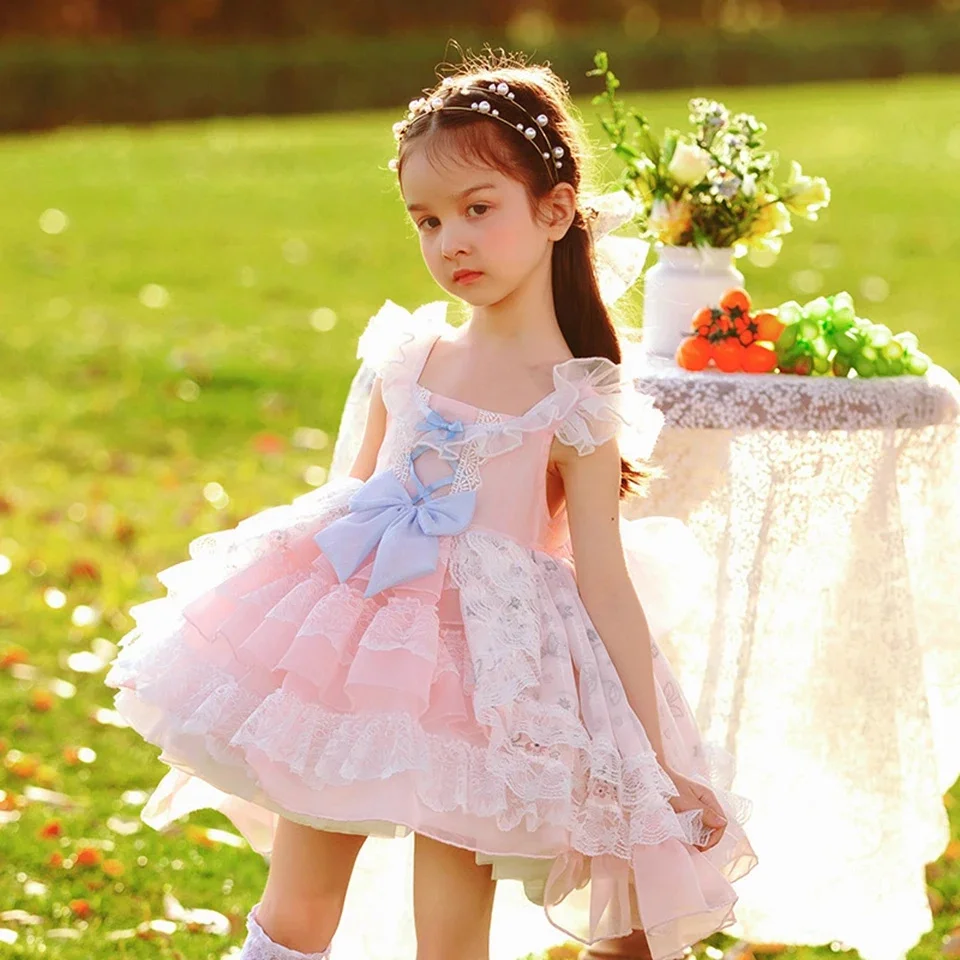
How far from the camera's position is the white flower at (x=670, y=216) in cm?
388

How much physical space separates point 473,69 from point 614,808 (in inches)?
49.5

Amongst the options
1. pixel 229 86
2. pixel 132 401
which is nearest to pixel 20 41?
pixel 229 86

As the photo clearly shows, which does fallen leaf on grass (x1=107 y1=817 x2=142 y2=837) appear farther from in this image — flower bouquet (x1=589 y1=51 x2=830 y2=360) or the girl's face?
the girl's face

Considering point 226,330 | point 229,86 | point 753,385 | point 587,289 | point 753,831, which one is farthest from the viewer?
point 229,86

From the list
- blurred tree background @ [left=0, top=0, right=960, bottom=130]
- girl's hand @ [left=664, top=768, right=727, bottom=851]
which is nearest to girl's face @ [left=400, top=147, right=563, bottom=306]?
girl's hand @ [left=664, top=768, right=727, bottom=851]

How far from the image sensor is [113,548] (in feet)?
21.8

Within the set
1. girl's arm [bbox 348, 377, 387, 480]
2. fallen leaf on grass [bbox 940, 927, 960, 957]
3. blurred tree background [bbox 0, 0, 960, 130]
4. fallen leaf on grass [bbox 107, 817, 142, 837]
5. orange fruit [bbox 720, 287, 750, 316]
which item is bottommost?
fallen leaf on grass [bbox 940, 927, 960, 957]

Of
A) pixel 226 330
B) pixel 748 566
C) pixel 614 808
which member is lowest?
pixel 614 808

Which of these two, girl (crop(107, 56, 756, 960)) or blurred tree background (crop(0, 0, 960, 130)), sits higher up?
blurred tree background (crop(0, 0, 960, 130))

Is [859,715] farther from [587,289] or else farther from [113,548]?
[113,548]

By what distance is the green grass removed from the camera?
171 inches

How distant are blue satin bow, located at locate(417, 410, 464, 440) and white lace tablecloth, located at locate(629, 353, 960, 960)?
2.68ft
